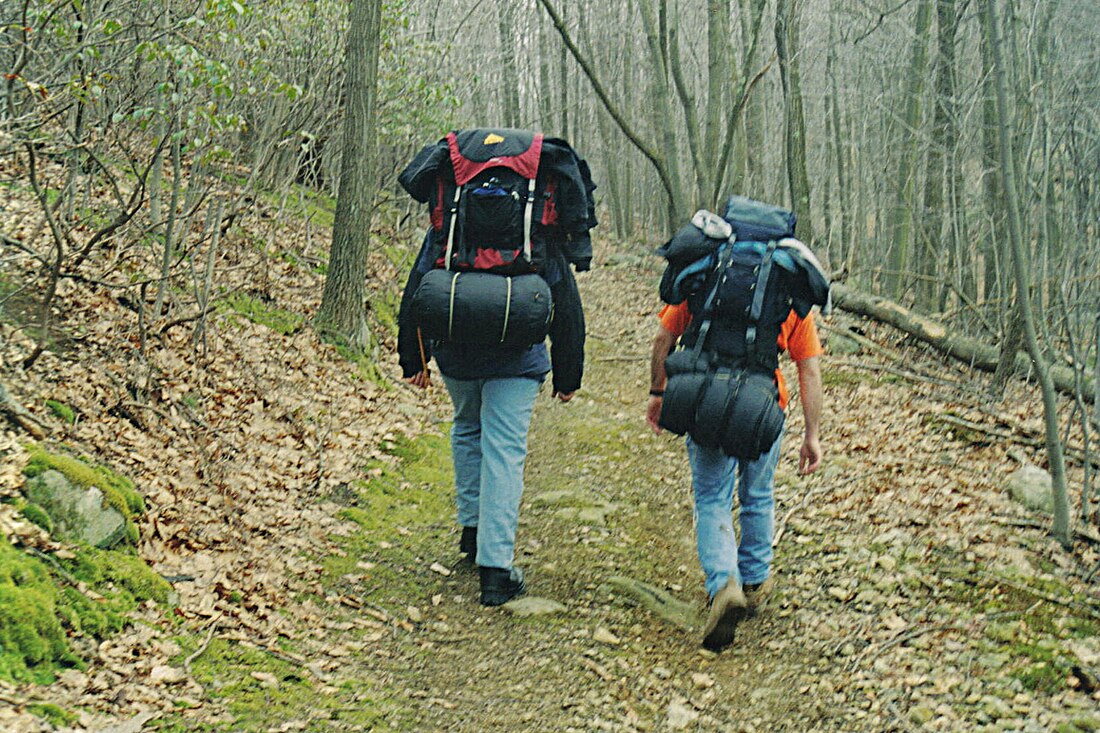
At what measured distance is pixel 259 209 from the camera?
10.4m

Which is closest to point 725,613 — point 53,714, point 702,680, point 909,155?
point 702,680

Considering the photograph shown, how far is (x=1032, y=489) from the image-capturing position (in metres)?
5.92

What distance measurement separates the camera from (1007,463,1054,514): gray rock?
5.81m

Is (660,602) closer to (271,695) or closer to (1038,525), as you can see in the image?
(271,695)

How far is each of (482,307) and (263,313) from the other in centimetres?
493

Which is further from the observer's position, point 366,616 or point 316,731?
point 366,616

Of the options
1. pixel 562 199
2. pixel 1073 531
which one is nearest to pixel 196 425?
pixel 562 199

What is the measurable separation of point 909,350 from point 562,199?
318 inches

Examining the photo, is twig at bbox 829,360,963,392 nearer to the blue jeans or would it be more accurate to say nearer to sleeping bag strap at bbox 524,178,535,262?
the blue jeans

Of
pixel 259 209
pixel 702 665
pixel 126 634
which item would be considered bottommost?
pixel 702 665

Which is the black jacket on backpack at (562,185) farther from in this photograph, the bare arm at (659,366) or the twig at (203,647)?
the twig at (203,647)

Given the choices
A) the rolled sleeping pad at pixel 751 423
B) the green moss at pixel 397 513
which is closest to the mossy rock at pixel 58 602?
the green moss at pixel 397 513

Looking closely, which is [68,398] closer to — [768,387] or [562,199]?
[562,199]

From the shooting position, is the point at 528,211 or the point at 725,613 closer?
the point at 725,613
